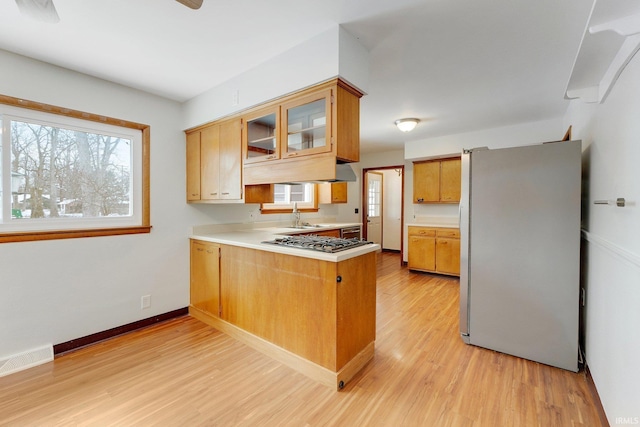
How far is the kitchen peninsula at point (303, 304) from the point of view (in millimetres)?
1940

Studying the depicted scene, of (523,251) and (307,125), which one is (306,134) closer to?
(307,125)

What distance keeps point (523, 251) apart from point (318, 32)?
7.73ft

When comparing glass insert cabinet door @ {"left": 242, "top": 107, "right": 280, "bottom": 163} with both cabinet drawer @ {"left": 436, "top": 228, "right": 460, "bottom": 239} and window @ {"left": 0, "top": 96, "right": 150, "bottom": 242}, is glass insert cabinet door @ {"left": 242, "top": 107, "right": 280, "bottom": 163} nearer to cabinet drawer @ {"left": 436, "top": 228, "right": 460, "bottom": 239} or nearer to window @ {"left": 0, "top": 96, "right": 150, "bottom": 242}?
window @ {"left": 0, "top": 96, "right": 150, "bottom": 242}

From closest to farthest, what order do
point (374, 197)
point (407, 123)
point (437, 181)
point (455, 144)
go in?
point (407, 123) → point (455, 144) → point (437, 181) → point (374, 197)

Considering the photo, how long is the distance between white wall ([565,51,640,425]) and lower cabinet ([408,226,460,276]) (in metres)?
2.39

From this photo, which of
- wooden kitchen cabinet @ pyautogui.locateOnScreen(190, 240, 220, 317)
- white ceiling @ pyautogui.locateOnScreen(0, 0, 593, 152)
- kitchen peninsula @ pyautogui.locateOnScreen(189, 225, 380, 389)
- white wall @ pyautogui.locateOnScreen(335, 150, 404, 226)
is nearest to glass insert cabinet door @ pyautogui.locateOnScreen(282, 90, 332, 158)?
white ceiling @ pyautogui.locateOnScreen(0, 0, 593, 152)

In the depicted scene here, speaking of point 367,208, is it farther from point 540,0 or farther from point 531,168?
point 540,0

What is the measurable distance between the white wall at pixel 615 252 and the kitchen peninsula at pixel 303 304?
1.43 metres

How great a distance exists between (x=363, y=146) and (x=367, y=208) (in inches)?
61.0

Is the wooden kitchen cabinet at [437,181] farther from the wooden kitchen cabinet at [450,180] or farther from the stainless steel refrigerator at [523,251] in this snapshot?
the stainless steel refrigerator at [523,251]

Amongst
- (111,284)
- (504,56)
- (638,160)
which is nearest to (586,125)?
(504,56)

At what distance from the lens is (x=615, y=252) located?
1.50 metres

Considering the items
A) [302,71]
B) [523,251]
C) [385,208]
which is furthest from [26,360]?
[385,208]

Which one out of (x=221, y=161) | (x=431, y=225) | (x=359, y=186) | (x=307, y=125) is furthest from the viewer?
(x=359, y=186)
